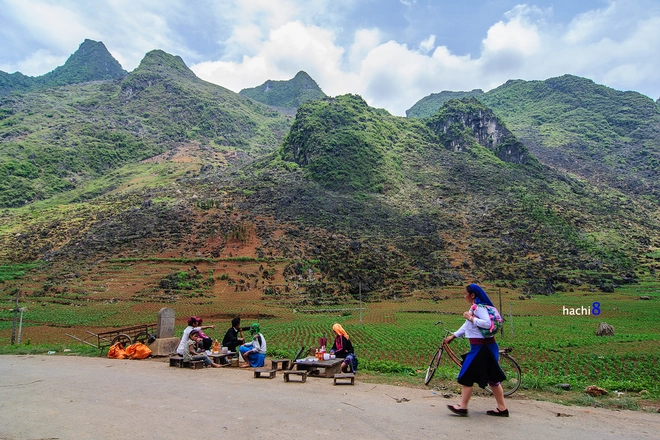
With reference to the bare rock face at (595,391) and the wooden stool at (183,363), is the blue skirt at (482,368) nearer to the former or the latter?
the bare rock face at (595,391)

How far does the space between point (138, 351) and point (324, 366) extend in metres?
7.08

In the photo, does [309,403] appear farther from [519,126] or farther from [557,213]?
[519,126]

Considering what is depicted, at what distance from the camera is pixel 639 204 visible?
8706cm

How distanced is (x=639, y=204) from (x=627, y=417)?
A: 10416 cm

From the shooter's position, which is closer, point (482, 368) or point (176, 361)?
point (482, 368)

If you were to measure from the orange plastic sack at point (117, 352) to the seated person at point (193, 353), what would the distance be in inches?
123

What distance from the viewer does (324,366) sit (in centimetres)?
885

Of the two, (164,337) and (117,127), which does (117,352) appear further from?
(117,127)

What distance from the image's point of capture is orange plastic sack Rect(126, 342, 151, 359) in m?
12.4

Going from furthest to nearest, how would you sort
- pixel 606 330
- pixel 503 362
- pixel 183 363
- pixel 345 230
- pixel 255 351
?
pixel 345 230 → pixel 606 330 → pixel 255 351 → pixel 183 363 → pixel 503 362

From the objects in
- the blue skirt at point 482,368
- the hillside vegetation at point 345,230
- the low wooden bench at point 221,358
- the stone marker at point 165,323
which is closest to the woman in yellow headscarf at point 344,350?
the hillside vegetation at point 345,230

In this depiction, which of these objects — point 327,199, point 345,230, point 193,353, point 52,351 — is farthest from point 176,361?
point 327,199

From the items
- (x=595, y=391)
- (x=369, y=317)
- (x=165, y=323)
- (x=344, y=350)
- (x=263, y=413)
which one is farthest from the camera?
(x=369, y=317)

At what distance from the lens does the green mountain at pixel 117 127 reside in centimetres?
9394
